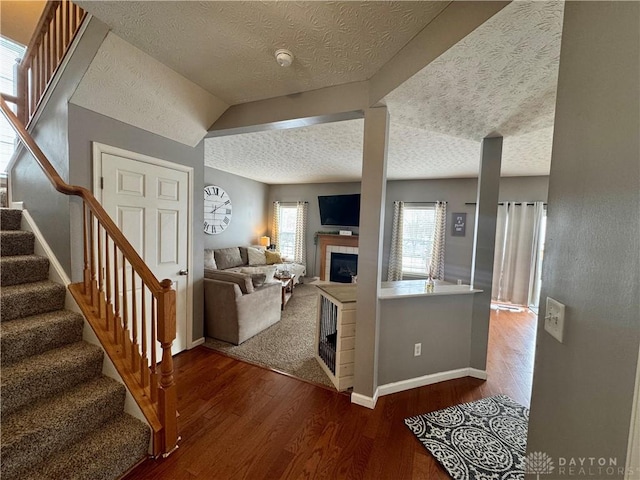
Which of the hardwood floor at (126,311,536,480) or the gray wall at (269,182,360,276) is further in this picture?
the gray wall at (269,182,360,276)

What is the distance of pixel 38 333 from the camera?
1540mm

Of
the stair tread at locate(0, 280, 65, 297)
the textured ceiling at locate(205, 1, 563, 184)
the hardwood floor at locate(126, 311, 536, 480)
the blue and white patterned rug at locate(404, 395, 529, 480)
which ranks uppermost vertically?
the textured ceiling at locate(205, 1, 563, 184)

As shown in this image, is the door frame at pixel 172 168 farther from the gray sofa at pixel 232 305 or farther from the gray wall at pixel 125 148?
the gray sofa at pixel 232 305

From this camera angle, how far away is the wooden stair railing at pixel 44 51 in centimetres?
189

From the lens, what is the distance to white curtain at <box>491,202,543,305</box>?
15.0ft

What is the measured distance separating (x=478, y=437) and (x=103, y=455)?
2.24 meters

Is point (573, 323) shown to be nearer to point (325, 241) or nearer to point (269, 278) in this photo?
point (269, 278)

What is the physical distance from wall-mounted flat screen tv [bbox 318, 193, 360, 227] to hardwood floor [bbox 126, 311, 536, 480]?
374 centimetres

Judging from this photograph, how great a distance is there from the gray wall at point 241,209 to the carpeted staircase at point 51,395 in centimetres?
336

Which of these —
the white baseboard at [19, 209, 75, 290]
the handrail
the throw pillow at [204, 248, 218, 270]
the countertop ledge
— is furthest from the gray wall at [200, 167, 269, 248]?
the countertop ledge

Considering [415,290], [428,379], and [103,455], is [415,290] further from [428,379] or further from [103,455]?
[103,455]

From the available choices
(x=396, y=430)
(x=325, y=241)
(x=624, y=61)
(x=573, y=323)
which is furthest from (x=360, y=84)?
(x=325, y=241)

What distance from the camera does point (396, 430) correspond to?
69.3 inches

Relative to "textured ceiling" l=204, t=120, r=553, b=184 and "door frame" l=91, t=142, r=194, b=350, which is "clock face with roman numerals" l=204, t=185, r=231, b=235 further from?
"door frame" l=91, t=142, r=194, b=350
